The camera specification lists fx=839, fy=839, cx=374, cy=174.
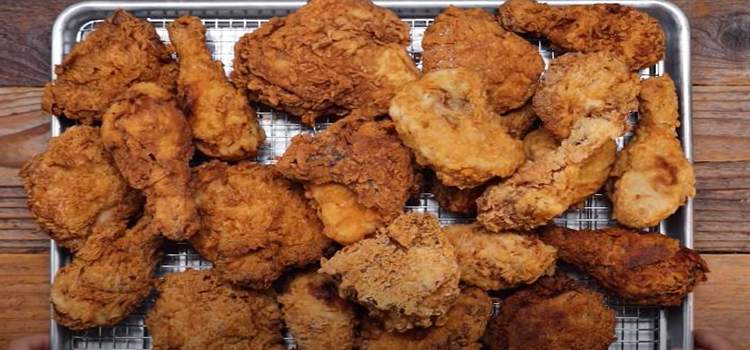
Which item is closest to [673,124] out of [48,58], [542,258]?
[542,258]

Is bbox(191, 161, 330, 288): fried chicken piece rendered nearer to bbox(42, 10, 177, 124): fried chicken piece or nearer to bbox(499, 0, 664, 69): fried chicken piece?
bbox(42, 10, 177, 124): fried chicken piece

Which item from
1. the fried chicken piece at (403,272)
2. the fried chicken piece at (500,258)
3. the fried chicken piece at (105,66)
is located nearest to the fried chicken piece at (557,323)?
the fried chicken piece at (500,258)

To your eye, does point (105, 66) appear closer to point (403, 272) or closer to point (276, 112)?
point (276, 112)

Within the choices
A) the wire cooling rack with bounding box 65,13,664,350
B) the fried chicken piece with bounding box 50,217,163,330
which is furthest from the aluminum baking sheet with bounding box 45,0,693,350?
the fried chicken piece with bounding box 50,217,163,330

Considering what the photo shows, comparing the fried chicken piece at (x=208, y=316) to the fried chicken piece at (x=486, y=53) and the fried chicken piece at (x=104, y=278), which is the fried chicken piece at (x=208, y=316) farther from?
the fried chicken piece at (x=486, y=53)

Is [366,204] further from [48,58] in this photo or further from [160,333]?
[48,58]

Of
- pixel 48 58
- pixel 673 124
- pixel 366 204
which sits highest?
pixel 48 58
